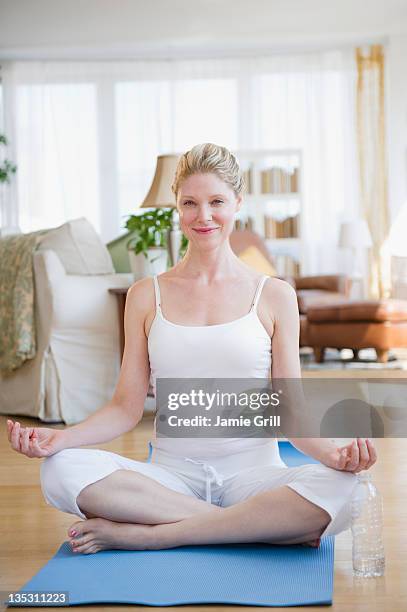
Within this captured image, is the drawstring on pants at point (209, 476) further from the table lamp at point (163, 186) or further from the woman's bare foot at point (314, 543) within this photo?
the table lamp at point (163, 186)

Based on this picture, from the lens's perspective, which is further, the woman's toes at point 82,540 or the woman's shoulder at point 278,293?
the woman's shoulder at point 278,293

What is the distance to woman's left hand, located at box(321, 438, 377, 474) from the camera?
189 cm

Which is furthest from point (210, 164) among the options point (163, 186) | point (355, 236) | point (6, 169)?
point (6, 169)

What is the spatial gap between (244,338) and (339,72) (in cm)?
756

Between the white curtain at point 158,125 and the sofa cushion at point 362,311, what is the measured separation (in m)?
2.90

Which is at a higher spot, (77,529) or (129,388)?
(129,388)

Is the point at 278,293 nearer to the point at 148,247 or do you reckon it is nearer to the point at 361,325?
the point at 148,247

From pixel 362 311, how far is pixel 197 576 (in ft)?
14.6

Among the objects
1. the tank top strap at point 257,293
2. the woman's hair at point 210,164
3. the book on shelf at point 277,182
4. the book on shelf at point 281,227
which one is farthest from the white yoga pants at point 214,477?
the book on shelf at point 277,182

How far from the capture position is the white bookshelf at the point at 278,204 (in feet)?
29.4

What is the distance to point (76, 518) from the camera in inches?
103

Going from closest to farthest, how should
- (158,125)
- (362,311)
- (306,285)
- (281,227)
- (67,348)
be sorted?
(67,348)
(362,311)
(306,285)
(281,227)
(158,125)

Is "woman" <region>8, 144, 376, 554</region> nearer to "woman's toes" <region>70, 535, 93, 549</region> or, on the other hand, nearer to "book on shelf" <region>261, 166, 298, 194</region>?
"woman's toes" <region>70, 535, 93, 549</region>

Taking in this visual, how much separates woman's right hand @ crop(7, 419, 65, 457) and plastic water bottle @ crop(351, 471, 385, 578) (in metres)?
0.67
